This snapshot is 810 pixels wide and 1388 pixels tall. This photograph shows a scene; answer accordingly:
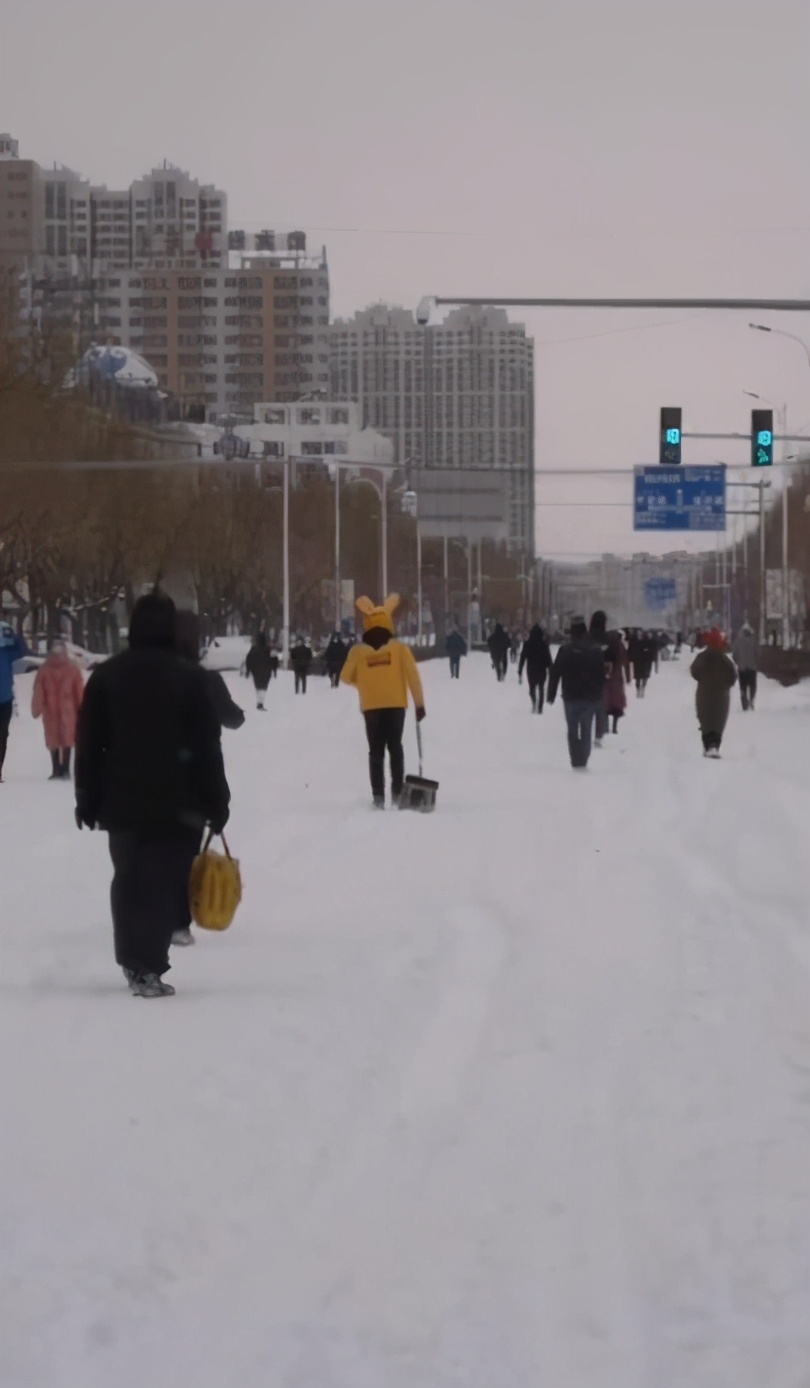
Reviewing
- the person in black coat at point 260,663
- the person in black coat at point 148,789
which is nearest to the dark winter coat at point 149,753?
the person in black coat at point 148,789

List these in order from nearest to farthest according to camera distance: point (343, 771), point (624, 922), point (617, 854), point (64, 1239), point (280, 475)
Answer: point (64, 1239) < point (624, 922) < point (617, 854) < point (343, 771) < point (280, 475)

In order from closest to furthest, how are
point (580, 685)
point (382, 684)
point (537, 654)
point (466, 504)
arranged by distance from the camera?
1. point (382, 684)
2. point (580, 685)
3. point (537, 654)
4. point (466, 504)

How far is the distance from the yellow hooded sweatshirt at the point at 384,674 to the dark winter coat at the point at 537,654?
18460 mm

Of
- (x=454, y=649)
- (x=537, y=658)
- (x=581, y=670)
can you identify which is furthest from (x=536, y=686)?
(x=454, y=649)

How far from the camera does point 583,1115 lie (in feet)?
24.3

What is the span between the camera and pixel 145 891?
32.6 ft

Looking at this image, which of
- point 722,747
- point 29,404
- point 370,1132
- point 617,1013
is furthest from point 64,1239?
point 29,404

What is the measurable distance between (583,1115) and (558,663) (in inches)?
750

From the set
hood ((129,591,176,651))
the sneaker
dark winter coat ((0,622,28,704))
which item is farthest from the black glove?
dark winter coat ((0,622,28,704))

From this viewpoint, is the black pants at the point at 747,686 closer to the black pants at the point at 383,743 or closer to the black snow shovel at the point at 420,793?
the black pants at the point at 383,743

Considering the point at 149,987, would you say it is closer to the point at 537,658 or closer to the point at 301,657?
the point at 537,658

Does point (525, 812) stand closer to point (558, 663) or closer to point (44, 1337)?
point (558, 663)

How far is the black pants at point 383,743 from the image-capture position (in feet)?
65.4

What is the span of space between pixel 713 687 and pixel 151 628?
18.5 m
